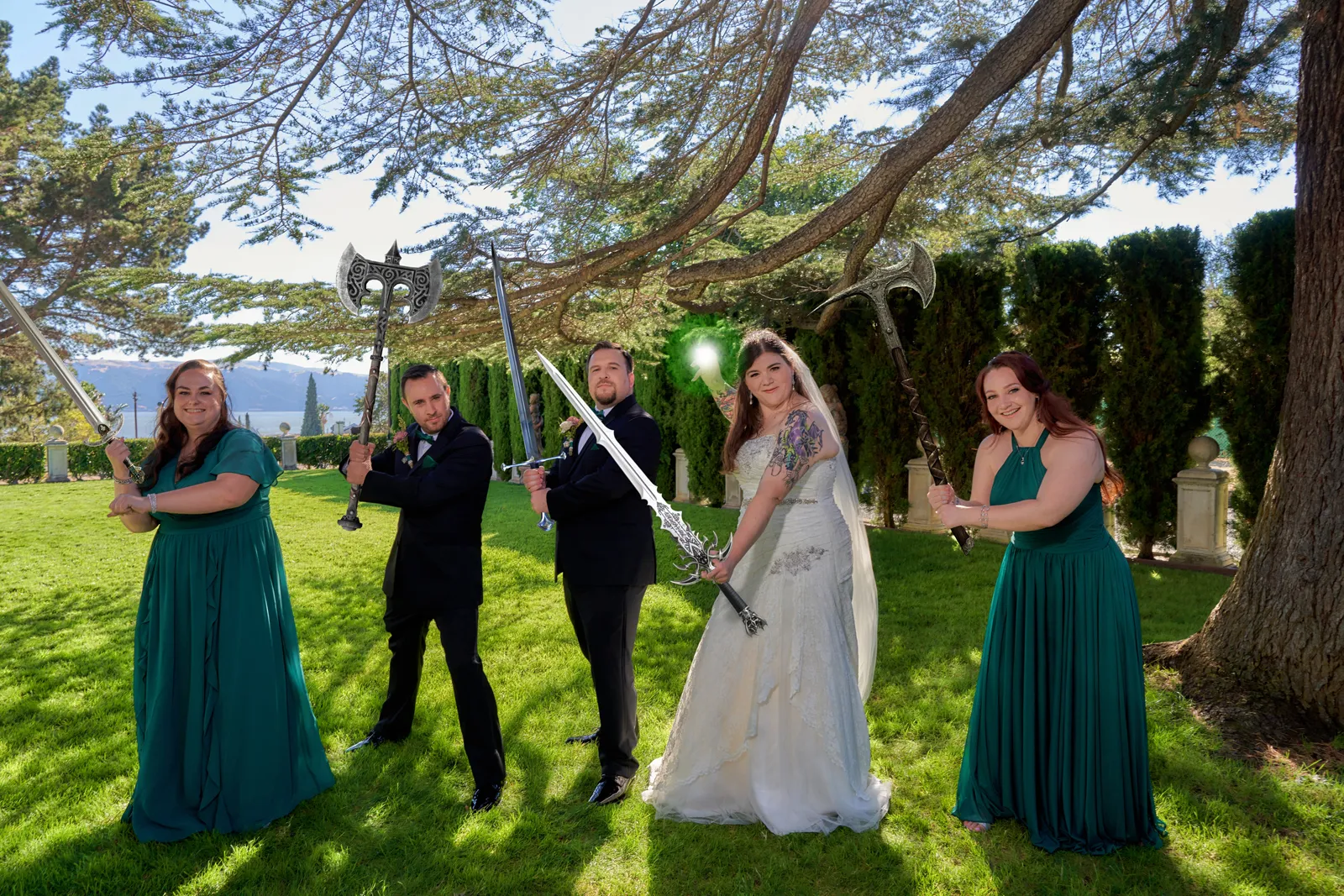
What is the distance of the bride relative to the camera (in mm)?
3049

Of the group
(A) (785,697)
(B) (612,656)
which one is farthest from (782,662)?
(B) (612,656)

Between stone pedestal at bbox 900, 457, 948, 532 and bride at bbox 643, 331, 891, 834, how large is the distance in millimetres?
6605

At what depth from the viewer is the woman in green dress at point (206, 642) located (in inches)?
118

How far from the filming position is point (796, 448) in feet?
9.91

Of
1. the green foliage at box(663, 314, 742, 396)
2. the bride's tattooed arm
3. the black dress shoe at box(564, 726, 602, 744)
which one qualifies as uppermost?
the green foliage at box(663, 314, 742, 396)

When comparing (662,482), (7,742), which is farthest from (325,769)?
(662,482)

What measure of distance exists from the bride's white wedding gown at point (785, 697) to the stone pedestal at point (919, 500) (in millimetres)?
6673

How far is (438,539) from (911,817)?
7.66ft

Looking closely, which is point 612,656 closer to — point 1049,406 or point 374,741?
point 374,741

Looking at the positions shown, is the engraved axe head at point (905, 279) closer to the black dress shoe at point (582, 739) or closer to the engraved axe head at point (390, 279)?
the engraved axe head at point (390, 279)

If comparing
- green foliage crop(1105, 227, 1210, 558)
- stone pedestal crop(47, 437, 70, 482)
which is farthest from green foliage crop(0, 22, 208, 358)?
green foliage crop(1105, 227, 1210, 558)

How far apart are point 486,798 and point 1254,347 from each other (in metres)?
7.60

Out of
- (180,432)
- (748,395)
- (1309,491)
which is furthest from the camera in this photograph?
(1309,491)

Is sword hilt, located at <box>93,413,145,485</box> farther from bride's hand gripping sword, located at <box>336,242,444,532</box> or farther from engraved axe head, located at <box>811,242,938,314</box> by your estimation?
engraved axe head, located at <box>811,242,938,314</box>
